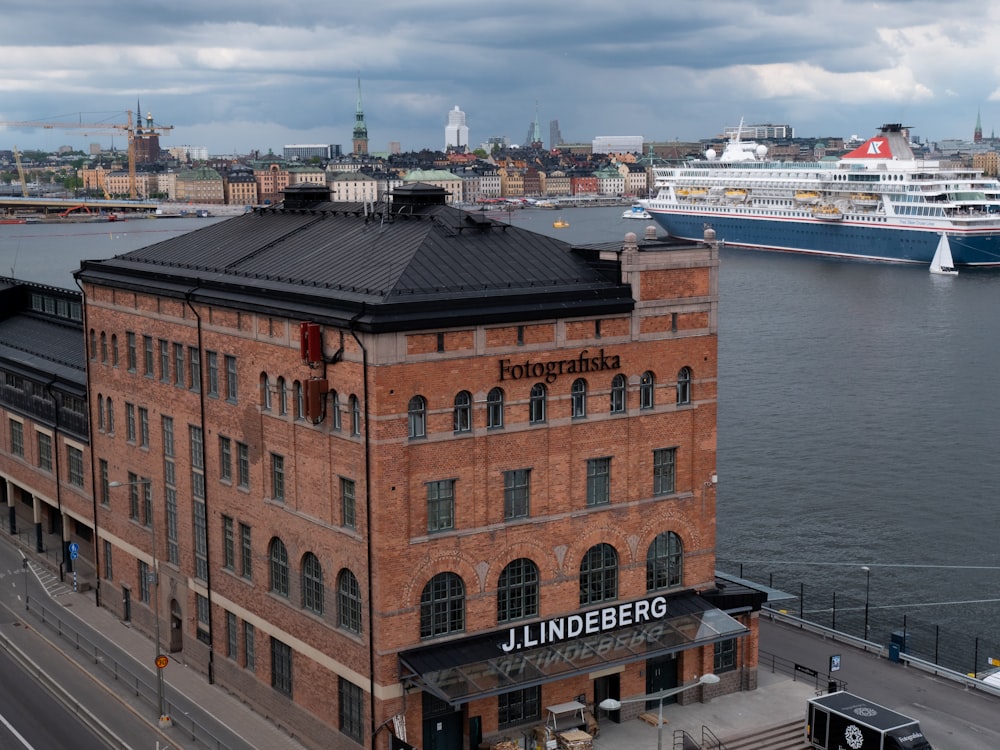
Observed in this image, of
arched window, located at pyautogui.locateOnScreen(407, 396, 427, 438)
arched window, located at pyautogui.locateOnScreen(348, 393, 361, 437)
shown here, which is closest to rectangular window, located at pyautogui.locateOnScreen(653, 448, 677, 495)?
arched window, located at pyautogui.locateOnScreen(407, 396, 427, 438)

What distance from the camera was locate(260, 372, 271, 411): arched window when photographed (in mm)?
42531

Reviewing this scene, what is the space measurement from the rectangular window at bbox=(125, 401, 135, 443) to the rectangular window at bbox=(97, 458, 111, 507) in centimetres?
314

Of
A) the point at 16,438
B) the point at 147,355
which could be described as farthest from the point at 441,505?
the point at 16,438

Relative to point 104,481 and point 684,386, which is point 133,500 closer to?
point 104,481

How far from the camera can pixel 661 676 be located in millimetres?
43844

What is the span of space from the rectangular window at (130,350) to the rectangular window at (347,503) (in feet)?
52.1

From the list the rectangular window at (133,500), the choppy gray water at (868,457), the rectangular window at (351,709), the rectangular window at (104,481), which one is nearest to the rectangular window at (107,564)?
the rectangular window at (104,481)

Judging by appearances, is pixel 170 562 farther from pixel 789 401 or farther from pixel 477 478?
pixel 789 401

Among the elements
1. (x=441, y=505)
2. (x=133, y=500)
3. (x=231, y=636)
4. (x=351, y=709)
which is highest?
(x=441, y=505)

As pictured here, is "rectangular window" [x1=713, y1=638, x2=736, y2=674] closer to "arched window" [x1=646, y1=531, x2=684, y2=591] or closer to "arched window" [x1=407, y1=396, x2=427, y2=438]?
"arched window" [x1=646, y1=531, x2=684, y2=591]

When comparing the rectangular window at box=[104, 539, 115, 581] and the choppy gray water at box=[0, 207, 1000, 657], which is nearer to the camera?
the rectangular window at box=[104, 539, 115, 581]

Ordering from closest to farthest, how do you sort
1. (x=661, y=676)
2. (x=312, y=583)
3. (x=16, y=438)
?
(x=312, y=583)
(x=661, y=676)
(x=16, y=438)

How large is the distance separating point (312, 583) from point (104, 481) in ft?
58.6

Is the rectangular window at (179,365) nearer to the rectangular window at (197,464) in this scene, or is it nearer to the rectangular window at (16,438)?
the rectangular window at (197,464)
